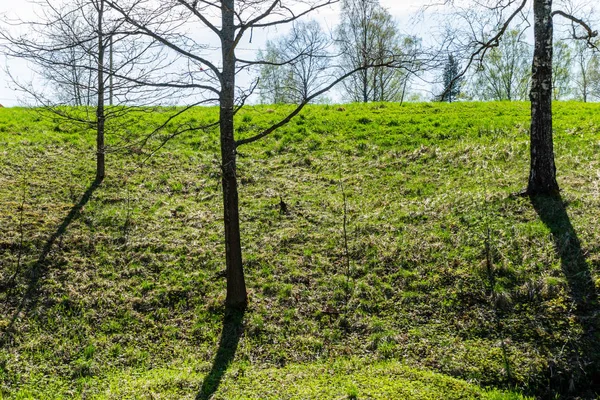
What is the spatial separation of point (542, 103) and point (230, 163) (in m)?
6.23

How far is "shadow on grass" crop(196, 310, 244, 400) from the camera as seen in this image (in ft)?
19.5

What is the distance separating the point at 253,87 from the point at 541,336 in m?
5.55

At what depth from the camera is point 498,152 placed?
11945mm

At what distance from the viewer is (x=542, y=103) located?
28.2 feet

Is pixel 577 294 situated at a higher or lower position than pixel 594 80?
lower

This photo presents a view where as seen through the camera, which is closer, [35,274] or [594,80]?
[35,274]

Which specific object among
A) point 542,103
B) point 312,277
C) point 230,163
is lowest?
point 312,277

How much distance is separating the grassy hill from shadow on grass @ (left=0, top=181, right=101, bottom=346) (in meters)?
0.04

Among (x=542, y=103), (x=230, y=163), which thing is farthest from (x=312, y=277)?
(x=542, y=103)

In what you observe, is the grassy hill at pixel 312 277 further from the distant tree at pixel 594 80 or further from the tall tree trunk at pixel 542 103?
the distant tree at pixel 594 80

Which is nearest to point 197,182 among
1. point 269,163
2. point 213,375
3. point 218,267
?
point 269,163

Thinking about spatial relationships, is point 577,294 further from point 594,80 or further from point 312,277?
point 594,80

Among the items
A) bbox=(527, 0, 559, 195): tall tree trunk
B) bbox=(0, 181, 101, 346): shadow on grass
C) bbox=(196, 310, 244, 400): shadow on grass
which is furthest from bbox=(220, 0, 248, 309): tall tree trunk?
bbox=(527, 0, 559, 195): tall tree trunk

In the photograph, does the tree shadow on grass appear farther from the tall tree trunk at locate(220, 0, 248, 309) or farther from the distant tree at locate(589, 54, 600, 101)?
the distant tree at locate(589, 54, 600, 101)
